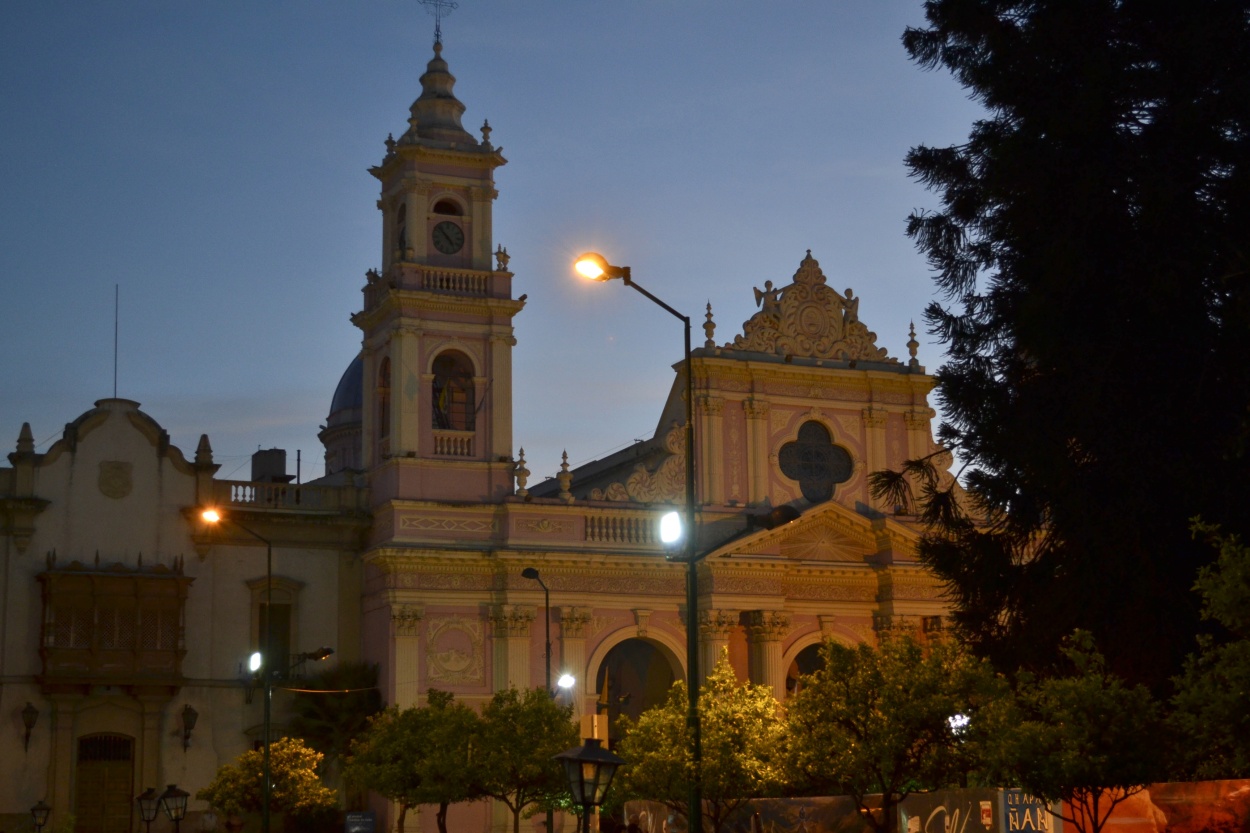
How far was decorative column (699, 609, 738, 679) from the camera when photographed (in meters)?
51.2

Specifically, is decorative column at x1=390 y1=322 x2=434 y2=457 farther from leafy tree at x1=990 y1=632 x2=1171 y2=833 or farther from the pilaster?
leafy tree at x1=990 y1=632 x2=1171 y2=833

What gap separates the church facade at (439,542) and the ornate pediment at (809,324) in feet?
0.30

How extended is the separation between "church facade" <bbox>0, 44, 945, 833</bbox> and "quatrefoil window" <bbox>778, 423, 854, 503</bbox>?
0.23 feet

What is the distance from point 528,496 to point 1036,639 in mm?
27490

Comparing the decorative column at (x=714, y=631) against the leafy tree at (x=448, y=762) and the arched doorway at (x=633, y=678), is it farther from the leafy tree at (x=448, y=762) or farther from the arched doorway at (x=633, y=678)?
the leafy tree at (x=448, y=762)

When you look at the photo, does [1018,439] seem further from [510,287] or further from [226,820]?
[510,287]

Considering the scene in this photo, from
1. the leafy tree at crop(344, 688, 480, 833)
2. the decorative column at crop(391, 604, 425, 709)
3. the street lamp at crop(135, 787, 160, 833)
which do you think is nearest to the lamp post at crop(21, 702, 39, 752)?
the street lamp at crop(135, 787, 160, 833)

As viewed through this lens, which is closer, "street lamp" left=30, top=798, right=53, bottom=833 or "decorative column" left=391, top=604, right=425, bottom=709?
"street lamp" left=30, top=798, right=53, bottom=833

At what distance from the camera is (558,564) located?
166ft

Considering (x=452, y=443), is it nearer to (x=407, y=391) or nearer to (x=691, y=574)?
(x=407, y=391)

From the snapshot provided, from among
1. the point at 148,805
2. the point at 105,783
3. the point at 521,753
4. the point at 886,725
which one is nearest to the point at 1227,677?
the point at 886,725

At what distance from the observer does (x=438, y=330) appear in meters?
51.5

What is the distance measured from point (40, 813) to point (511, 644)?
525 inches

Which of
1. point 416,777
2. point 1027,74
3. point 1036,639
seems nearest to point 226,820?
point 416,777
